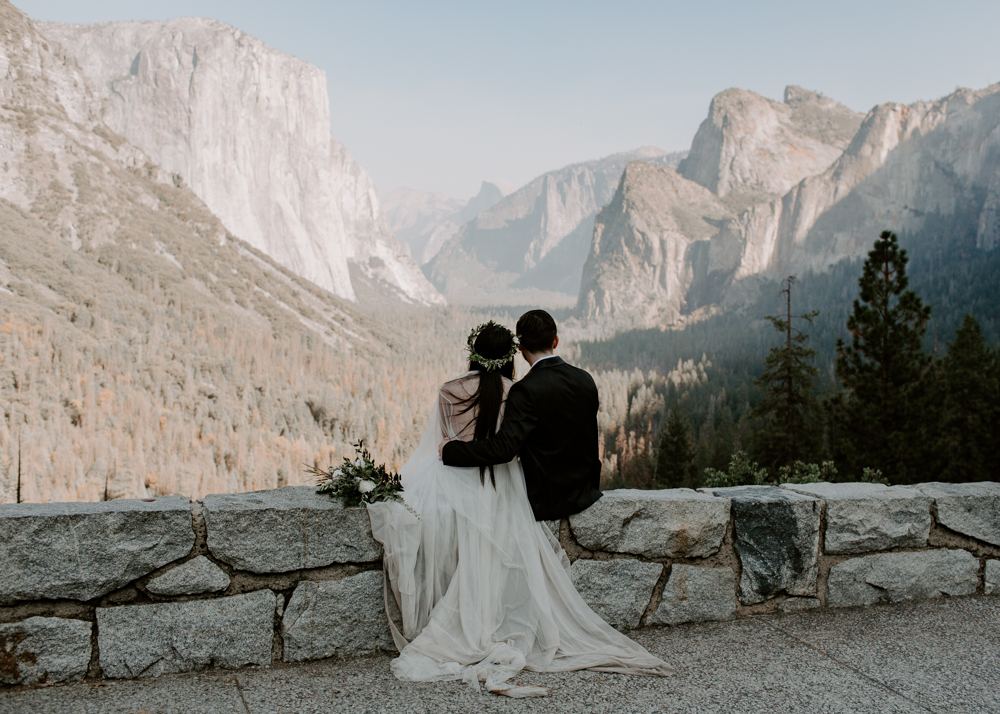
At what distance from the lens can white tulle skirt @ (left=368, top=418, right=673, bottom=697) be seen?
11.7 ft

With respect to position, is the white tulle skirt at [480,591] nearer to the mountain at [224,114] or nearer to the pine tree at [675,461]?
the pine tree at [675,461]

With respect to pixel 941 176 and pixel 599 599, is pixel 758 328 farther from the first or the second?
pixel 599 599

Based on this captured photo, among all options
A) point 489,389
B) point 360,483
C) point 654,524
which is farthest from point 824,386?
point 360,483

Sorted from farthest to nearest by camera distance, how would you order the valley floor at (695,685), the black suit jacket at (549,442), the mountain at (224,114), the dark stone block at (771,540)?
1. the mountain at (224,114)
2. the dark stone block at (771,540)
3. the black suit jacket at (549,442)
4. the valley floor at (695,685)

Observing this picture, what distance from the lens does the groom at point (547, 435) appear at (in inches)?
147

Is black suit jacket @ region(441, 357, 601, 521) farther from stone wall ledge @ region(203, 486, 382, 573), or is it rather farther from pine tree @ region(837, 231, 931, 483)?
pine tree @ region(837, 231, 931, 483)

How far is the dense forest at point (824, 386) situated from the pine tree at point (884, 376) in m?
0.10

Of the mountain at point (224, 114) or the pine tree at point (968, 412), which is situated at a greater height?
the mountain at point (224, 114)

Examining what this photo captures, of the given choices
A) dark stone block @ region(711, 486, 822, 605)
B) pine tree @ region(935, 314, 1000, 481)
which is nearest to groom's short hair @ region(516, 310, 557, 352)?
dark stone block @ region(711, 486, 822, 605)

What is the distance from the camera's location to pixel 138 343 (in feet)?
244

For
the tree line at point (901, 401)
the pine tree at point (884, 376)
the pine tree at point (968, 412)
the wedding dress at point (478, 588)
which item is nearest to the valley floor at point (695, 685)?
the wedding dress at point (478, 588)

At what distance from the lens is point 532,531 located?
382 cm

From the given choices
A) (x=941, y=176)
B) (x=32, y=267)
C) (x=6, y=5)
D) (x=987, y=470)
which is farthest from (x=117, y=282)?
(x=941, y=176)

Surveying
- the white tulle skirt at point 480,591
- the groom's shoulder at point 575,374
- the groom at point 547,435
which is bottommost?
the white tulle skirt at point 480,591
